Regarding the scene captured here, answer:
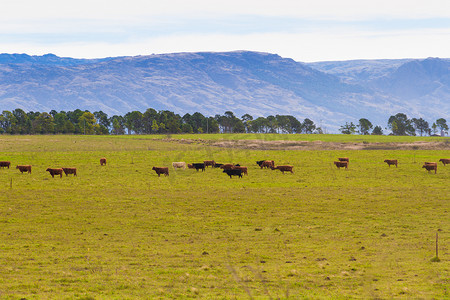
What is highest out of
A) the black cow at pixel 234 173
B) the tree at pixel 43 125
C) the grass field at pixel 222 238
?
the tree at pixel 43 125

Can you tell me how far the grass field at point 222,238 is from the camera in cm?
1577

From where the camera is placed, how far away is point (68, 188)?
39.3 meters

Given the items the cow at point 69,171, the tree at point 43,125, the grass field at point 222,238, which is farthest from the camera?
the tree at point 43,125

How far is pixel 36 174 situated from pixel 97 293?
3627 cm

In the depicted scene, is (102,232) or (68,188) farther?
(68,188)

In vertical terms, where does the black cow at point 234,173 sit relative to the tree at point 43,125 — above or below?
below

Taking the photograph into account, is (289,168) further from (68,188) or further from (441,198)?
(68,188)

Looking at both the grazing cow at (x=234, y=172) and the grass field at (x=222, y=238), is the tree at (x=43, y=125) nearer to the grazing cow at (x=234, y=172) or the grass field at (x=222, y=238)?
the grass field at (x=222, y=238)

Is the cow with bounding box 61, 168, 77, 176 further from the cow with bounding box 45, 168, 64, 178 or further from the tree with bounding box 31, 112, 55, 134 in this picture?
the tree with bounding box 31, 112, 55, 134

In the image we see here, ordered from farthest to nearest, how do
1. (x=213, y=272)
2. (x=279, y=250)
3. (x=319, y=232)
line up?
(x=319, y=232)
(x=279, y=250)
(x=213, y=272)

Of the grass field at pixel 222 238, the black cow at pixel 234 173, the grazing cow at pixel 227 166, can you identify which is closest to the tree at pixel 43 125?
the grazing cow at pixel 227 166

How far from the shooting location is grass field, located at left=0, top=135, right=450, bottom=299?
15766 millimetres

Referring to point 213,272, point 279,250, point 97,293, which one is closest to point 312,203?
point 279,250

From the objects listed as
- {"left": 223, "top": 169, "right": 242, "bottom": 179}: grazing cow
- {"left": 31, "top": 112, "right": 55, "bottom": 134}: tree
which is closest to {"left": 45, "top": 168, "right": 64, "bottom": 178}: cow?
{"left": 223, "top": 169, "right": 242, "bottom": 179}: grazing cow
